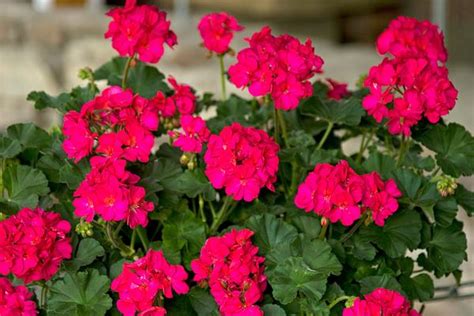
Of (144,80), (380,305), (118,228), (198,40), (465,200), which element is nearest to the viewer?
(380,305)

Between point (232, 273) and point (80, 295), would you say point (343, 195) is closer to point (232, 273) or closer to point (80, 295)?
point (232, 273)

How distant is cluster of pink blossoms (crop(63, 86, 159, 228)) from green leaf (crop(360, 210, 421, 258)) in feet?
0.70

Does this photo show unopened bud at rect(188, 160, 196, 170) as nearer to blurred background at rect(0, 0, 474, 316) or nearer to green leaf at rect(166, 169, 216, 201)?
green leaf at rect(166, 169, 216, 201)

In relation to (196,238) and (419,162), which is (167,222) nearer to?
(196,238)

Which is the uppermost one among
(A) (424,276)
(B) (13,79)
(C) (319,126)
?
(C) (319,126)

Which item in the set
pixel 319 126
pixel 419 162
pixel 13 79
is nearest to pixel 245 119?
pixel 319 126

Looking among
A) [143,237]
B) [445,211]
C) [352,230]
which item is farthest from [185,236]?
[445,211]

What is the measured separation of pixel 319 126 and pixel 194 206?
190 millimetres

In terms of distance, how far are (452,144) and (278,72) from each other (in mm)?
209

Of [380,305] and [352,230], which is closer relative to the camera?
[380,305]

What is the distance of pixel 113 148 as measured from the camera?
917mm

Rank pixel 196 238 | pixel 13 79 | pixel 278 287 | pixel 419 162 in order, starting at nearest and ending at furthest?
pixel 278 287 → pixel 196 238 → pixel 419 162 → pixel 13 79

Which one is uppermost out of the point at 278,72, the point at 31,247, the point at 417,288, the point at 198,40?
the point at 278,72

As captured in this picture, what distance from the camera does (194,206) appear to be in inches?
41.8
